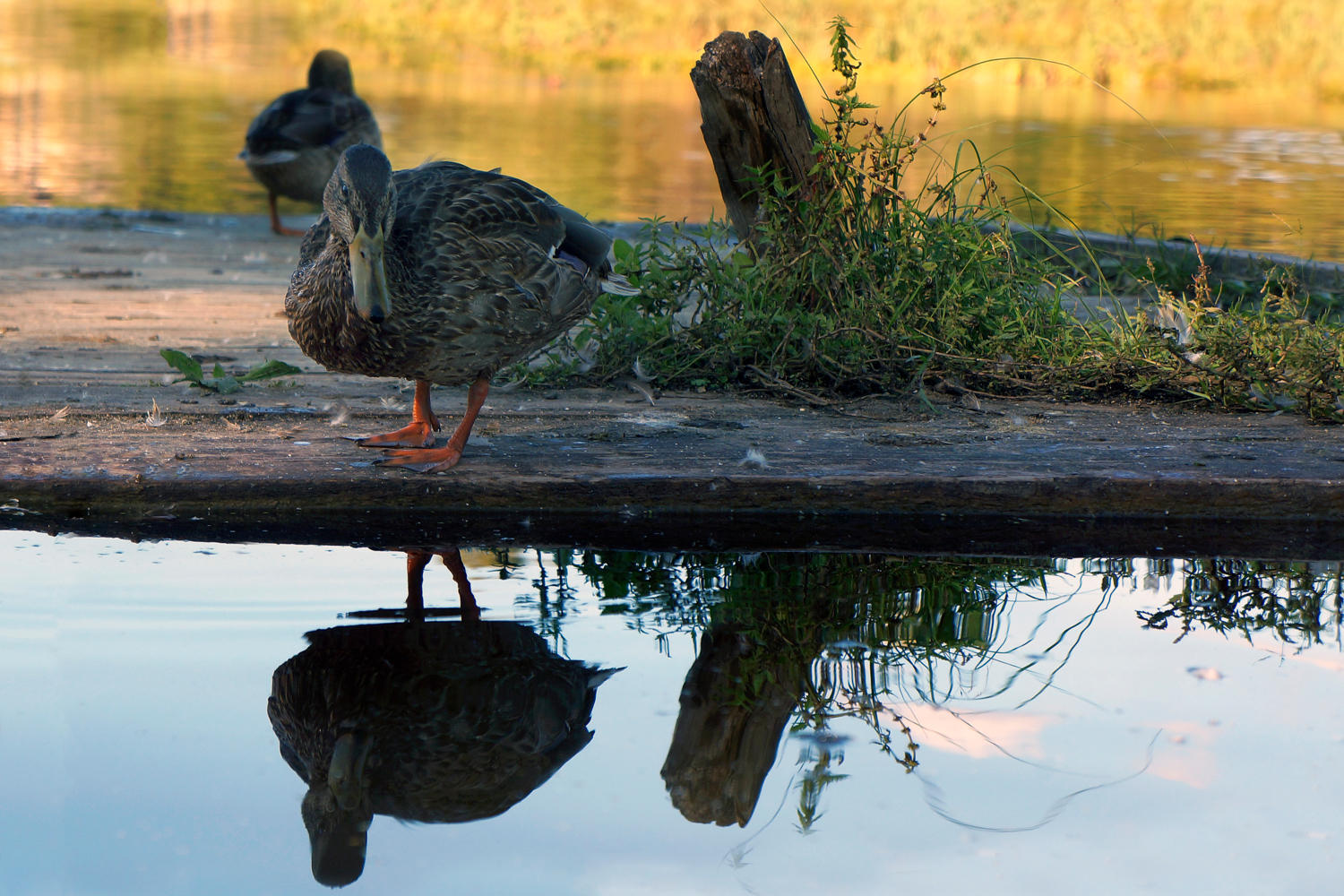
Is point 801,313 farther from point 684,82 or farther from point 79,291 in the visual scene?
point 684,82

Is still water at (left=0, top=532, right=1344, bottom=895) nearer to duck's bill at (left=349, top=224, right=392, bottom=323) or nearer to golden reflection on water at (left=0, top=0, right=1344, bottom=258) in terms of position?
duck's bill at (left=349, top=224, right=392, bottom=323)

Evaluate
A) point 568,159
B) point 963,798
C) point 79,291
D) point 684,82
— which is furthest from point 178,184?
point 684,82

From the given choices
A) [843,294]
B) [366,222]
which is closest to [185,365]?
[366,222]

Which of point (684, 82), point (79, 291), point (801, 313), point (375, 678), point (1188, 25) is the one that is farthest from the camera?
point (1188, 25)

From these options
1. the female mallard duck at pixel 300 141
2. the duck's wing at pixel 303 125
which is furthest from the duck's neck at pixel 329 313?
the duck's wing at pixel 303 125

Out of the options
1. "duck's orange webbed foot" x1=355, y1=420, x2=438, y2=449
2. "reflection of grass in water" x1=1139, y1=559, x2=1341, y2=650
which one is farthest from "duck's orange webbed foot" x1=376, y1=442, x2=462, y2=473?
"reflection of grass in water" x1=1139, y1=559, x2=1341, y2=650

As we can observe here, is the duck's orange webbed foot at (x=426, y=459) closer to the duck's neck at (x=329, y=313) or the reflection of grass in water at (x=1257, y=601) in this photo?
the duck's neck at (x=329, y=313)

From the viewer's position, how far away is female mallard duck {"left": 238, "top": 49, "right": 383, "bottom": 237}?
9.12m

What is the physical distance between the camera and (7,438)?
12.7 feet

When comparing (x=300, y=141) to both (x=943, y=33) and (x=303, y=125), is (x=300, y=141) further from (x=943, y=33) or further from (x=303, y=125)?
(x=943, y=33)

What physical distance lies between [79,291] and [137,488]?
3.66 m

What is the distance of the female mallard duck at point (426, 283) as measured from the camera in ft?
11.6

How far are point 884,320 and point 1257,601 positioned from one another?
1977 millimetres

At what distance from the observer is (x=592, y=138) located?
52.3ft
